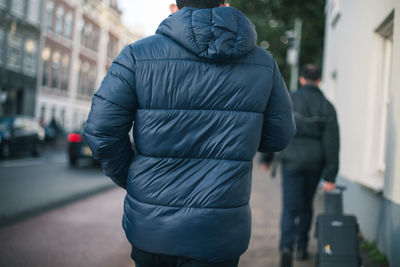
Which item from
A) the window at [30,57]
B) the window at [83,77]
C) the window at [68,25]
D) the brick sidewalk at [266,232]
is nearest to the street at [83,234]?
the brick sidewalk at [266,232]

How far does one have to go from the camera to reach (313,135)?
4461 millimetres

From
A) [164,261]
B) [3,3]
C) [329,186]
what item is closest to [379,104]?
[329,186]

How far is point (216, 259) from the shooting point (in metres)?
1.92

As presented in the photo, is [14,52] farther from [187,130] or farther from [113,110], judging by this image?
[187,130]

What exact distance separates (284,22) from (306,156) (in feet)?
71.3

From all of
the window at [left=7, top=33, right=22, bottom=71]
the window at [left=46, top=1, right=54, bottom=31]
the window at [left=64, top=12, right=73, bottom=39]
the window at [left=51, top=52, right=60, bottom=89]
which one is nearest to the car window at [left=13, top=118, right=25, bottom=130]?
the window at [left=7, top=33, right=22, bottom=71]

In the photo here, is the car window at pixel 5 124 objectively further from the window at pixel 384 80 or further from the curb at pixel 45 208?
the window at pixel 384 80

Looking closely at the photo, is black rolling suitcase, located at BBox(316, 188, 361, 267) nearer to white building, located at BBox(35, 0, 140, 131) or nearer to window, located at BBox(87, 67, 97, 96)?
white building, located at BBox(35, 0, 140, 131)

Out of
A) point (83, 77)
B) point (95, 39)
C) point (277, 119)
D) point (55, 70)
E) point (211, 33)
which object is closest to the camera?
point (211, 33)

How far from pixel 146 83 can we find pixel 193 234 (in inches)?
26.6

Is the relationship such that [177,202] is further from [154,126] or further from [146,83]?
[146,83]

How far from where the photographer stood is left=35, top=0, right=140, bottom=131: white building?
34.7 metres

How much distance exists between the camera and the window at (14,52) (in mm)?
29438

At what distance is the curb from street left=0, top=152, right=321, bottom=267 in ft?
0.41
